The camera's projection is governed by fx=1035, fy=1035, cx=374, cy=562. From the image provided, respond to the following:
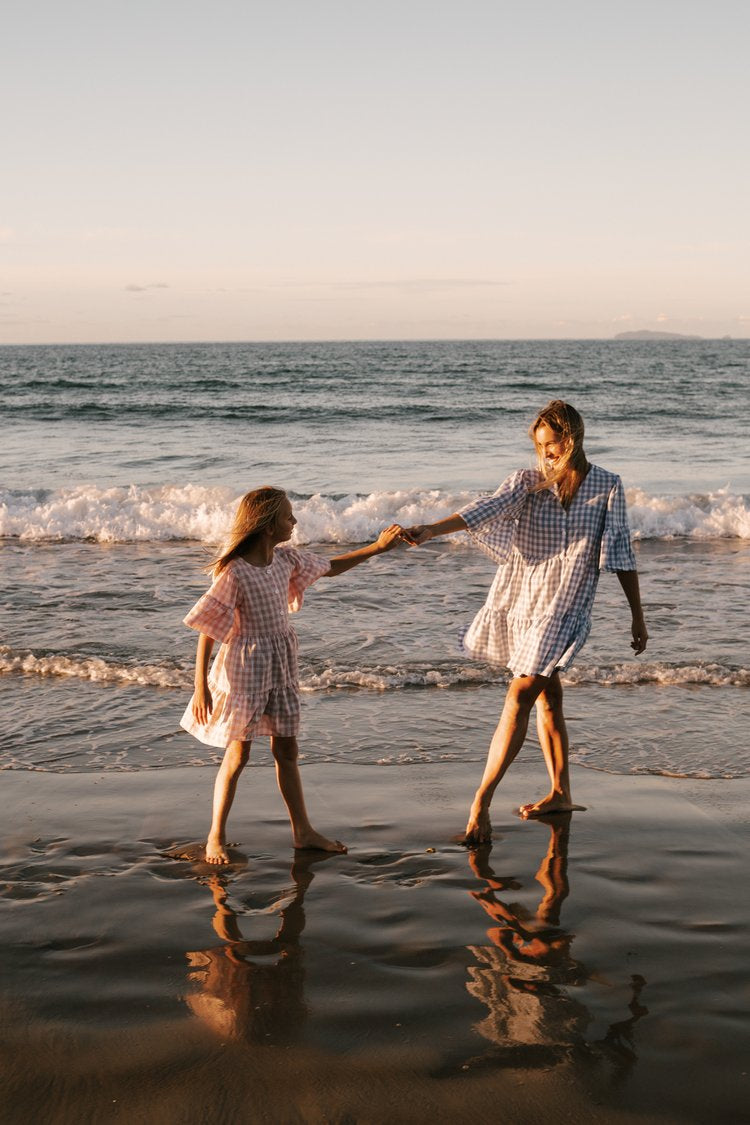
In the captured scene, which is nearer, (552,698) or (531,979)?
(531,979)

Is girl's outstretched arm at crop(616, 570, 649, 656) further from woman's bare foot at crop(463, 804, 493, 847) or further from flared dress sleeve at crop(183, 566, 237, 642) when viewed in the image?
flared dress sleeve at crop(183, 566, 237, 642)

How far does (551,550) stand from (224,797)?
1.67 metres

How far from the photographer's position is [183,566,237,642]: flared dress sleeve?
13.0 ft

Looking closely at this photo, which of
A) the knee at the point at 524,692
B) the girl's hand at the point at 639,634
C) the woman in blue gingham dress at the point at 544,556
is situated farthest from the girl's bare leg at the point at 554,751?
the girl's hand at the point at 639,634

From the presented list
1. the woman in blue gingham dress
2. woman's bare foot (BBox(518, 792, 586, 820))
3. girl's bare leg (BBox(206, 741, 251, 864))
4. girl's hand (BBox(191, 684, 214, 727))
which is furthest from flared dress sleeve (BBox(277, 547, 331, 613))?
woman's bare foot (BBox(518, 792, 586, 820))

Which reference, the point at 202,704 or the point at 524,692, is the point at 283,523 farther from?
the point at 524,692

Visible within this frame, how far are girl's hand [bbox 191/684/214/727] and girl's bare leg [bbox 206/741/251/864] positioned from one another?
155 millimetres

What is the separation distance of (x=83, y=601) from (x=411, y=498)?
6559mm

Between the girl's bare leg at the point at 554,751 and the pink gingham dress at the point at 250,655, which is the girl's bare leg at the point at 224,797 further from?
the girl's bare leg at the point at 554,751

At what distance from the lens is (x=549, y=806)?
181 inches

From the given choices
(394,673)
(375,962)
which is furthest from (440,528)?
(394,673)

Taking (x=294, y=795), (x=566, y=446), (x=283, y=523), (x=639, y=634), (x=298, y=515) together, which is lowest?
(x=294, y=795)

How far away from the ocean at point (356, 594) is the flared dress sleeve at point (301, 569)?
1.40 m

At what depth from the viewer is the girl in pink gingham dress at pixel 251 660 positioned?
13.1ft
